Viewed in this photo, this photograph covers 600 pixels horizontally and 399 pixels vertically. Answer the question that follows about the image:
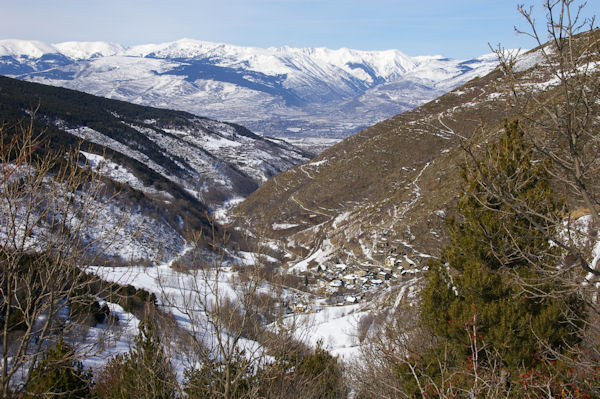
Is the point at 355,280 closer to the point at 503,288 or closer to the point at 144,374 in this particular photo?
the point at 503,288

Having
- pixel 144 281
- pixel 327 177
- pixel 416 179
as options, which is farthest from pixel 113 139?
pixel 416 179

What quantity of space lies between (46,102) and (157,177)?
57361 millimetres

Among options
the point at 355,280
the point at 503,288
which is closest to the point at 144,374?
the point at 503,288

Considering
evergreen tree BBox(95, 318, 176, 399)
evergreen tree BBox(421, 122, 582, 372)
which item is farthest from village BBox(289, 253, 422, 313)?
evergreen tree BBox(421, 122, 582, 372)

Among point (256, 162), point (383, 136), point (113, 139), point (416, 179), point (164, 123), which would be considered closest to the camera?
point (416, 179)

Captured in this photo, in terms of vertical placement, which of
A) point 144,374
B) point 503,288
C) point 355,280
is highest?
point 503,288

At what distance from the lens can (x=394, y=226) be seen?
41.5 metres

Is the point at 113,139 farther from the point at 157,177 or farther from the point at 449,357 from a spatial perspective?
the point at 449,357

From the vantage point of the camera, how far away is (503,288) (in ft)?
31.1

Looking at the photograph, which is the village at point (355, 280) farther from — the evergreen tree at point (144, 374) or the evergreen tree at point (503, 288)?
the evergreen tree at point (503, 288)

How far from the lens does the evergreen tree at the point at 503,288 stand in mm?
8680

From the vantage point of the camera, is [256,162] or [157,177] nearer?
[157,177]

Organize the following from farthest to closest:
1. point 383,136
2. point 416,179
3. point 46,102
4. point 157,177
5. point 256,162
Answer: point 256,162
point 46,102
point 157,177
point 383,136
point 416,179

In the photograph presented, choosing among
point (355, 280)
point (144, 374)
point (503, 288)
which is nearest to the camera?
point (144, 374)
